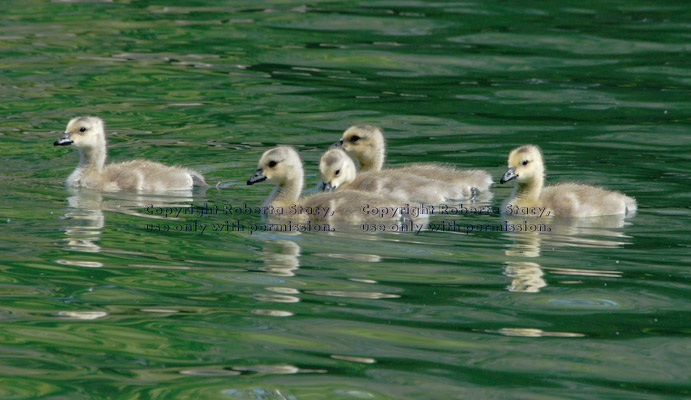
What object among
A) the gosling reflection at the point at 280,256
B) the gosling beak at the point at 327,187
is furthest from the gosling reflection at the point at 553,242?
the gosling beak at the point at 327,187

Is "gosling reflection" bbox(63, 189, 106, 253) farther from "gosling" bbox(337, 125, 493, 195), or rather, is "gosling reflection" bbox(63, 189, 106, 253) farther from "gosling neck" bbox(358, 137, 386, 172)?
"gosling neck" bbox(358, 137, 386, 172)

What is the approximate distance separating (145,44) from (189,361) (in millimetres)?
11023

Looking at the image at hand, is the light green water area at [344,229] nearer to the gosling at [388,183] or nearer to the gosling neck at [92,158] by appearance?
the gosling neck at [92,158]

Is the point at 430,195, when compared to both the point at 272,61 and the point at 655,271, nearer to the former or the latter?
the point at 655,271

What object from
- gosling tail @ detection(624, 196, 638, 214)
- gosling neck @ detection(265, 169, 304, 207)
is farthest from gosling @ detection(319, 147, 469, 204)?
gosling tail @ detection(624, 196, 638, 214)

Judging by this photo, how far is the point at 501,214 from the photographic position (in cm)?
895

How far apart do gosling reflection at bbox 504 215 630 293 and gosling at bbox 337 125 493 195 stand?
3.08ft

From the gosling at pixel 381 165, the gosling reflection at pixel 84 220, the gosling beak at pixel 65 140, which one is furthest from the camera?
the gosling beak at pixel 65 140

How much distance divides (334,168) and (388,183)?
1.49 feet

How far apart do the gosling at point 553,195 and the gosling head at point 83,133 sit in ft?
12.0

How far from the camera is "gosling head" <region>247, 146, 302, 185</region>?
8812 mm

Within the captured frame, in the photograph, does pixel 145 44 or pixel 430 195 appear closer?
pixel 430 195

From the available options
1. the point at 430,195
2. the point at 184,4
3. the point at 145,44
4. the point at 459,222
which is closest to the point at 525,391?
the point at 459,222

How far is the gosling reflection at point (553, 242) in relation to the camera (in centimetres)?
670
